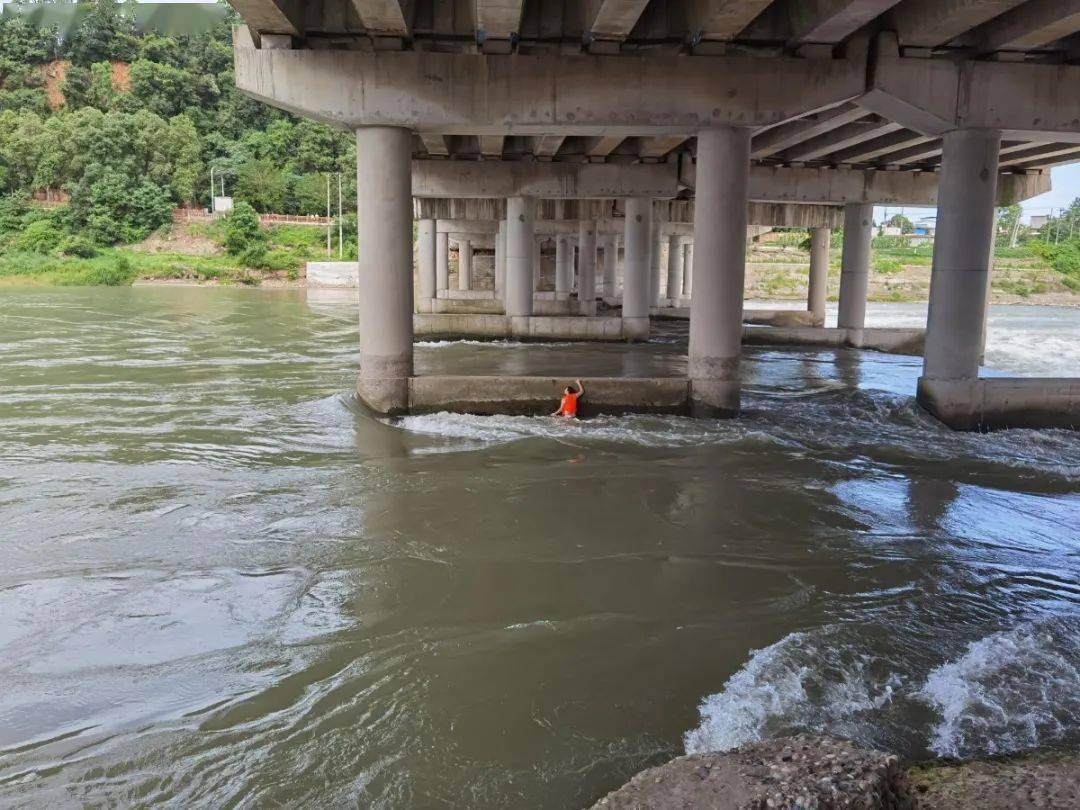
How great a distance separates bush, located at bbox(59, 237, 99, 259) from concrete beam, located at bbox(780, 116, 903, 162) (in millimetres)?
65033

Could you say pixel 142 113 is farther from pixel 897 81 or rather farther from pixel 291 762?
pixel 291 762

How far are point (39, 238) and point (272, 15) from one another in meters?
72.0

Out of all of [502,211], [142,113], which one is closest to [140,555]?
[502,211]

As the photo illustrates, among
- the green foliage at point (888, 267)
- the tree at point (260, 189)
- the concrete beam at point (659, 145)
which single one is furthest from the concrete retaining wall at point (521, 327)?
the tree at point (260, 189)

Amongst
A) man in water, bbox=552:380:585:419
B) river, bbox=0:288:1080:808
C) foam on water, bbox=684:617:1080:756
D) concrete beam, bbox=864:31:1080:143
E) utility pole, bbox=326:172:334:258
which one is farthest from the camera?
utility pole, bbox=326:172:334:258

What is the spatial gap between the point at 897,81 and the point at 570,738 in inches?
516

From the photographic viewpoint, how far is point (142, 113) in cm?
8869

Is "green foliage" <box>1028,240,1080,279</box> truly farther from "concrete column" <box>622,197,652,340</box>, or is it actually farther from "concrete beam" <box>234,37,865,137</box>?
"concrete beam" <box>234,37,865,137</box>

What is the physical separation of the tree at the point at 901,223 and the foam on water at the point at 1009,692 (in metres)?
139

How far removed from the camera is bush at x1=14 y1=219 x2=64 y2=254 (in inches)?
2876

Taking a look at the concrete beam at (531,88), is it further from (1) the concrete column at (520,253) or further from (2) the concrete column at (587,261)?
(2) the concrete column at (587,261)

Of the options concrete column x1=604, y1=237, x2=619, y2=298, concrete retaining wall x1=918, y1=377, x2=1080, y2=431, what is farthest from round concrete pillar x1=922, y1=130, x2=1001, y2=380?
concrete column x1=604, y1=237, x2=619, y2=298

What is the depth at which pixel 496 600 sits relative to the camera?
7105 millimetres

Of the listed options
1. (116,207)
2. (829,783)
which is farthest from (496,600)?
(116,207)
